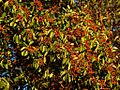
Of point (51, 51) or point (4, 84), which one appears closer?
point (51, 51)

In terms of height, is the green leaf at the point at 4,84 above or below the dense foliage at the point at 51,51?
below

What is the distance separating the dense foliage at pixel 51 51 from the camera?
10.1 metres

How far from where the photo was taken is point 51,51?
1002 cm

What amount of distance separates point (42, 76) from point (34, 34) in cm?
127

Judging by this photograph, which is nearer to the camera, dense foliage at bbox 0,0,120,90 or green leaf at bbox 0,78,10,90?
dense foliage at bbox 0,0,120,90

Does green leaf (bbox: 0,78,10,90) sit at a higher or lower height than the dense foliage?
lower

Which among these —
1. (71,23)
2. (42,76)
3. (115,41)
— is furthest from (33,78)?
(115,41)

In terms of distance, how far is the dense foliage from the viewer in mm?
10062

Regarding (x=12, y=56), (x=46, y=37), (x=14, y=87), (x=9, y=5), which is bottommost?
(x=14, y=87)

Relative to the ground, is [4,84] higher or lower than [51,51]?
lower

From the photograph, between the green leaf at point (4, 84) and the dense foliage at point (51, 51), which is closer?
the dense foliage at point (51, 51)

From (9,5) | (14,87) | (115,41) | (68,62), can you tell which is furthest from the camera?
(115,41)

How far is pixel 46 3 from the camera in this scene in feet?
38.6

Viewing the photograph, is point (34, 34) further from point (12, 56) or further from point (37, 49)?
point (12, 56)
